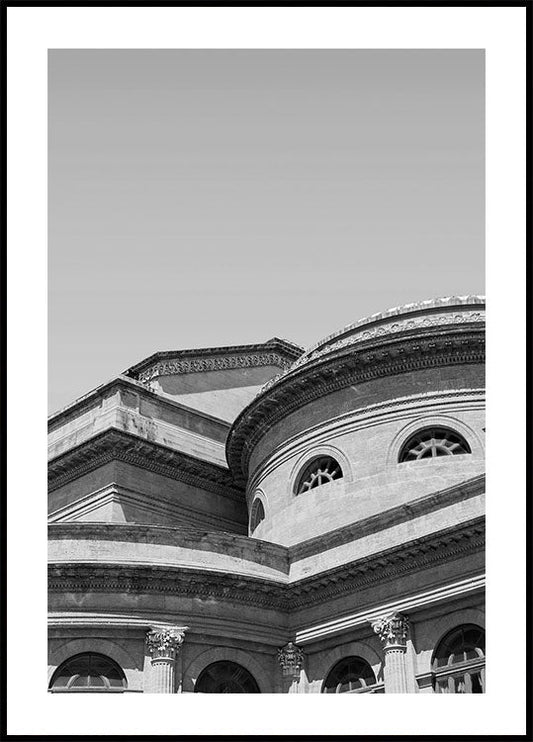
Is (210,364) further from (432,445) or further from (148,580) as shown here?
(148,580)

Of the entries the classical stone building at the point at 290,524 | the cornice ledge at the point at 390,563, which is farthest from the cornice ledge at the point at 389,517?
the cornice ledge at the point at 390,563

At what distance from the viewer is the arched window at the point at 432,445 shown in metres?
27.8

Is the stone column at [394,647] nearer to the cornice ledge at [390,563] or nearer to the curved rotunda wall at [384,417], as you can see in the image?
the cornice ledge at [390,563]

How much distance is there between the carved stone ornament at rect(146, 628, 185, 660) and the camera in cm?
2380

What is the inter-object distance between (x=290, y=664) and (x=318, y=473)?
18.5 feet

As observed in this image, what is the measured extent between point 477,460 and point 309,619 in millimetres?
5561

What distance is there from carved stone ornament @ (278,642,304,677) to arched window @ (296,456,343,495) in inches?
195

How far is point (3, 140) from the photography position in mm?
12992

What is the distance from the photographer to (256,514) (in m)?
31.3

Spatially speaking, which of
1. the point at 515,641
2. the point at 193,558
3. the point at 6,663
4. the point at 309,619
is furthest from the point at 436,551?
the point at 6,663

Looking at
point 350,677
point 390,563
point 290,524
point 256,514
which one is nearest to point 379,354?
point 290,524

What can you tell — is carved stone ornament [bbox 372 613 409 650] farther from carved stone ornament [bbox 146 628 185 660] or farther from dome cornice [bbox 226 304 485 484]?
dome cornice [bbox 226 304 485 484]

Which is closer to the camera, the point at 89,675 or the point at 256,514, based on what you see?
the point at 89,675

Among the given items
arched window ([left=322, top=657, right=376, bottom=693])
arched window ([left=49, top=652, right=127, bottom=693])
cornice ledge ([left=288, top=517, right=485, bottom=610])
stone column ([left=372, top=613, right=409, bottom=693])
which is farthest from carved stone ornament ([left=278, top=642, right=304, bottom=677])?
arched window ([left=49, top=652, right=127, bottom=693])
